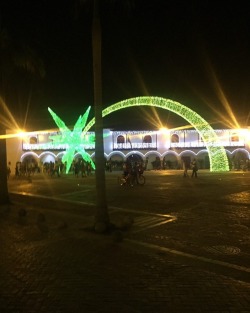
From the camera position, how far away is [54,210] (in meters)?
14.2

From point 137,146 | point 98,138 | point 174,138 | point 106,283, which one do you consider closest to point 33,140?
point 137,146

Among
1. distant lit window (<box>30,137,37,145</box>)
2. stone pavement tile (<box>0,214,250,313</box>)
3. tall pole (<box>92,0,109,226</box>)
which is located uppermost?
distant lit window (<box>30,137,37,145</box>)

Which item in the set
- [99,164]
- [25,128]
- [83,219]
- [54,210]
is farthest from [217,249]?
[25,128]

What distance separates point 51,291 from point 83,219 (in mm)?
6355

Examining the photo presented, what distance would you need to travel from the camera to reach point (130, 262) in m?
7.41

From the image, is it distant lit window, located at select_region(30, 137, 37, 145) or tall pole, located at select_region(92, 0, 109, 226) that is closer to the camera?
tall pole, located at select_region(92, 0, 109, 226)

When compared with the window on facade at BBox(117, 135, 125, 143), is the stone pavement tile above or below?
below

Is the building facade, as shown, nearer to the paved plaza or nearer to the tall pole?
the paved plaza

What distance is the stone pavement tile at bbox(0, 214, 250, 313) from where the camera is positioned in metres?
5.29

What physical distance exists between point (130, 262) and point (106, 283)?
4.14 ft

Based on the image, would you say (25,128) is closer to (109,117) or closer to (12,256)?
(109,117)

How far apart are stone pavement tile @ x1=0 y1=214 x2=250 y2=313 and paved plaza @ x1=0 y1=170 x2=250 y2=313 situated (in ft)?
0.04

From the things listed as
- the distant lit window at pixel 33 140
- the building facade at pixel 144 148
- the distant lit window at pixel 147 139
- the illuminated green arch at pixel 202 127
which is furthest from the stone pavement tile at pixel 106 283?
the distant lit window at pixel 33 140

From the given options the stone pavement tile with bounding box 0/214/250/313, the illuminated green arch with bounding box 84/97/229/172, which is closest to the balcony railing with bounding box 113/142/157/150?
the illuminated green arch with bounding box 84/97/229/172
